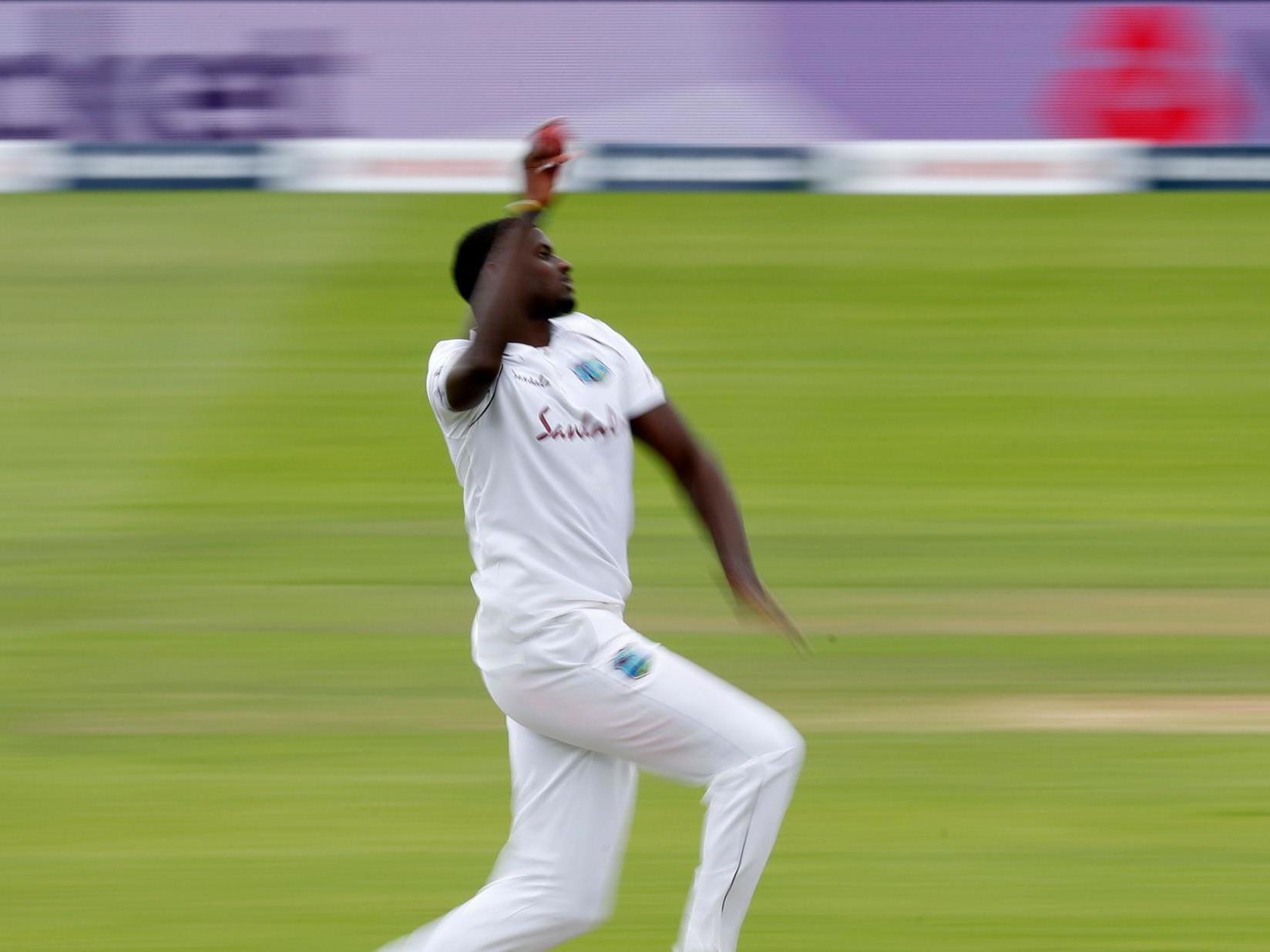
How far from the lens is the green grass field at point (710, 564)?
693 centimetres

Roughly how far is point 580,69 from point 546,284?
59.5 feet

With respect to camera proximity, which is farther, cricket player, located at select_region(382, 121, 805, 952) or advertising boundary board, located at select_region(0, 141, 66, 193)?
advertising boundary board, located at select_region(0, 141, 66, 193)

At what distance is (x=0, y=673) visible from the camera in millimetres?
9766

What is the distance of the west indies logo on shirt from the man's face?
131 millimetres

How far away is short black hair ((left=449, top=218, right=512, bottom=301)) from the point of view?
4.96m

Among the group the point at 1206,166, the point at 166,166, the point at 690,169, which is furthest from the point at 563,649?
the point at 166,166

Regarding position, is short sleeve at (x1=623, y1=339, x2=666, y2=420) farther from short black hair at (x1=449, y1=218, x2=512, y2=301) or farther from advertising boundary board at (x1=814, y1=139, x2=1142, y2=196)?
advertising boundary board at (x1=814, y1=139, x2=1142, y2=196)

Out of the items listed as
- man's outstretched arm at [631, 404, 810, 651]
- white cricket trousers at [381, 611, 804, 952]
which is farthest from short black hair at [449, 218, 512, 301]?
white cricket trousers at [381, 611, 804, 952]

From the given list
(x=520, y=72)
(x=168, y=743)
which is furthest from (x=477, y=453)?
(x=520, y=72)

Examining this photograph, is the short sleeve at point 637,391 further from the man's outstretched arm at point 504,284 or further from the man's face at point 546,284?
the man's outstretched arm at point 504,284

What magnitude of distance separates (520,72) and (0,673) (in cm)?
1383

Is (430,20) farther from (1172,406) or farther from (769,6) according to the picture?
(1172,406)

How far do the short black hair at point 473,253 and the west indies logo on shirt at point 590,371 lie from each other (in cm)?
32

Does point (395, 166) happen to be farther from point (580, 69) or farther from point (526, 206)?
point (526, 206)
